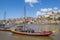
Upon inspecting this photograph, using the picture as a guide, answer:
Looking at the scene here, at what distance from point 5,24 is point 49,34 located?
18.6ft

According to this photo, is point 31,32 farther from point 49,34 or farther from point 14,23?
point 14,23

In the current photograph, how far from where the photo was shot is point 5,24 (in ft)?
44.6

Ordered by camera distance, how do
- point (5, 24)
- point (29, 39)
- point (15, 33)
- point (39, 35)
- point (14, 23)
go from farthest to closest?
1. point (14, 23)
2. point (5, 24)
3. point (15, 33)
4. point (39, 35)
5. point (29, 39)

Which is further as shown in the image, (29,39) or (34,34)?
(34,34)

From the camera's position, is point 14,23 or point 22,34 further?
point 14,23

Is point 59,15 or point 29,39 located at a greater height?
point 59,15

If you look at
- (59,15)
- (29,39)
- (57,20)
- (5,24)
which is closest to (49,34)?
(29,39)

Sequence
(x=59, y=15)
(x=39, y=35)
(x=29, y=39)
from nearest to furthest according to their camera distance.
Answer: (x=29, y=39) < (x=39, y=35) < (x=59, y=15)

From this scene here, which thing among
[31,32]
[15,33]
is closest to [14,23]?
[15,33]

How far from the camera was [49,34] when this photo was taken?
28.8 feet

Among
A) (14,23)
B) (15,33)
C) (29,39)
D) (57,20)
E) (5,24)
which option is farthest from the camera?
(57,20)

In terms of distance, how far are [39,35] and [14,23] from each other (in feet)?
21.3

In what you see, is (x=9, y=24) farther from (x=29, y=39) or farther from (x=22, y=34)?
(x=29, y=39)

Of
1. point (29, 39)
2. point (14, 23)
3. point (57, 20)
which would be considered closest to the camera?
point (29, 39)
